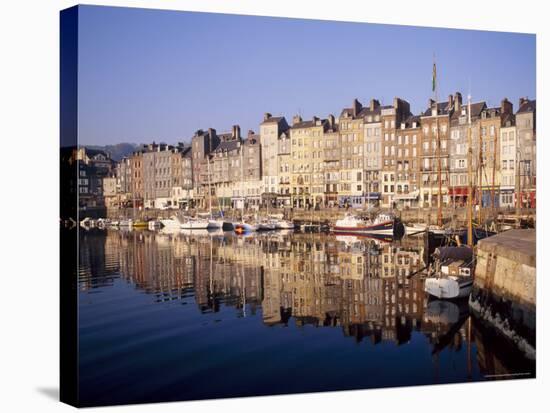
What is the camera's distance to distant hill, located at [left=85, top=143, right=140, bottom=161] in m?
8.41

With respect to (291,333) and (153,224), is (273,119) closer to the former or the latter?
(291,333)

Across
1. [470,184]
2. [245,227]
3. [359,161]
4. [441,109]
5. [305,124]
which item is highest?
[441,109]

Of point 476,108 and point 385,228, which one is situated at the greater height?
point 476,108

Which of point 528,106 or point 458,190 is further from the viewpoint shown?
point 458,190

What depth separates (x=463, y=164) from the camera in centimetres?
1031

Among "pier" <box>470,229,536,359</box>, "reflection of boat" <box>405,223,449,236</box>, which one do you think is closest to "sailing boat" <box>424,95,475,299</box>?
"pier" <box>470,229,536,359</box>

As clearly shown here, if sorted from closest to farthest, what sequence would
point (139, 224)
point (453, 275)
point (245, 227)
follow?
1. point (453, 275)
2. point (139, 224)
3. point (245, 227)

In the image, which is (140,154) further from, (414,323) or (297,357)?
(414,323)

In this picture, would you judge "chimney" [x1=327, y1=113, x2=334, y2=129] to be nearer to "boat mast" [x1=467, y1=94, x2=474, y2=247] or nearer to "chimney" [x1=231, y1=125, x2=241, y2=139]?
"chimney" [x1=231, y1=125, x2=241, y2=139]

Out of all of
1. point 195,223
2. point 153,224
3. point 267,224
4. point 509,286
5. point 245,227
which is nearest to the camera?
point 509,286

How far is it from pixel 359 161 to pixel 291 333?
8.36ft

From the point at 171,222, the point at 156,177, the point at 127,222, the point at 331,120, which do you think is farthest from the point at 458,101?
the point at 171,222

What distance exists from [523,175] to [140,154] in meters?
4.93

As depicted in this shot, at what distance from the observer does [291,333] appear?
10.1 meters
